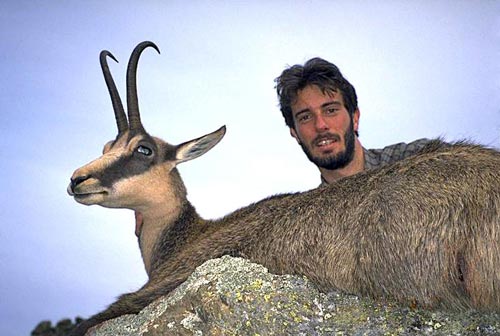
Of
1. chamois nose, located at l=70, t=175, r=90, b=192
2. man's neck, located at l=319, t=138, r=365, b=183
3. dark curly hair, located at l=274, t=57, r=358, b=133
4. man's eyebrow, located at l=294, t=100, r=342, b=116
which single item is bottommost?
man's neck, located at l=319, t=138, r=365, b=183

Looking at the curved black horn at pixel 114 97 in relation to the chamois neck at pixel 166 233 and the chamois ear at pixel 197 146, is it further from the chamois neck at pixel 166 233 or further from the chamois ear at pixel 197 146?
the chamois neck at pixel 166 233

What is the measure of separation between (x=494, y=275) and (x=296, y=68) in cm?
660

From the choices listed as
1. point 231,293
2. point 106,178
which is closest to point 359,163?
point 106,178

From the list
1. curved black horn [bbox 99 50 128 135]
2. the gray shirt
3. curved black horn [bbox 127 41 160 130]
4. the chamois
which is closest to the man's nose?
the gray shirt

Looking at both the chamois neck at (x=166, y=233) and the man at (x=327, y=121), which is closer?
the chamois neck at (x=166, y=233)

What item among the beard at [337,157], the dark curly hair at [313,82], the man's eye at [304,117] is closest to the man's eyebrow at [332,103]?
the dark curly hair at [313,82]

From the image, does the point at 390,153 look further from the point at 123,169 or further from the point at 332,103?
the point at 123,169

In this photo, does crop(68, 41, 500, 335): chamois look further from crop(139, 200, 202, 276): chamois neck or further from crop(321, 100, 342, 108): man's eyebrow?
crop(321, 100, 342, 108): man's eyebrow

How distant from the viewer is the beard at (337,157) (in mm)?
9422

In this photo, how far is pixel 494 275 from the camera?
4.24 m

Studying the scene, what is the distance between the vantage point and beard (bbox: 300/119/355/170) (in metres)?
9.42

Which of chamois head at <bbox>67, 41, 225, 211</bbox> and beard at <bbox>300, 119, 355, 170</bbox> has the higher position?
chamois head at <bbox>67, 41, 225, 211</bbox>

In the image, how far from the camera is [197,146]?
31.3ft

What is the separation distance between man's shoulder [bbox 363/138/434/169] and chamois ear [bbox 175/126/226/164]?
230cm
